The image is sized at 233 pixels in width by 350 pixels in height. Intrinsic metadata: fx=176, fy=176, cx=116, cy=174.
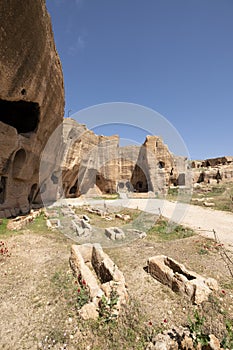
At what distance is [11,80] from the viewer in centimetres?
762

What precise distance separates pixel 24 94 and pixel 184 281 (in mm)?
10266

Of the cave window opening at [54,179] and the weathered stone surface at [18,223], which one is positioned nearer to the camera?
the weathered stone surface at [18,223]

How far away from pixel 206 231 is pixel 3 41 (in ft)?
42.2

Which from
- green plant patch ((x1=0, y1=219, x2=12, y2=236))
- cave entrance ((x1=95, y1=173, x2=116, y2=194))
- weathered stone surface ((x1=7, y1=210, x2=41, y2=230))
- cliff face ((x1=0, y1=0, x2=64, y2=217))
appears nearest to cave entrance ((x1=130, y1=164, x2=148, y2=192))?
cave entrance ((x1=95, y1=173, x2=116, y2=194))

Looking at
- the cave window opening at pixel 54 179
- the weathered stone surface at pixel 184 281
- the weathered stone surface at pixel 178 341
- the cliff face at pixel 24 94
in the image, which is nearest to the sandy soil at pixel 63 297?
the weathered stone surface at pixel 184 281

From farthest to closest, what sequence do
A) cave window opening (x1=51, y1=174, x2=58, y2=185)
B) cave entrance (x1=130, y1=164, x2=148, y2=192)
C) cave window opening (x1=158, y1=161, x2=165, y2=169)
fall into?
1. cave entrance (x1=130, y1=164, x2=148, y2=192)
2. cave window opening (x1=158, y1=161, x2=165, y2=169)
3. cave window opening (x1=51, y1=174, x2=58, y2=185)

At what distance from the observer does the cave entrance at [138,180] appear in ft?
120

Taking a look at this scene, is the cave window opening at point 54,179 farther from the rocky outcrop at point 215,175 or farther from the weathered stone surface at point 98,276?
the rocky outcrop at point 215,175

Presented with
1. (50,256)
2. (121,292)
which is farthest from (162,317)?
(50,256)

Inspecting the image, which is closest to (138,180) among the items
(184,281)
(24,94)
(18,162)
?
(18,162)

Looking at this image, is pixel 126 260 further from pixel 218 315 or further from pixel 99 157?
pixel 99 157

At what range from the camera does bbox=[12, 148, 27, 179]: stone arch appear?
11891mm

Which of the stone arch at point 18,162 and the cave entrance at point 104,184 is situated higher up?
the stone arch at point 18,162

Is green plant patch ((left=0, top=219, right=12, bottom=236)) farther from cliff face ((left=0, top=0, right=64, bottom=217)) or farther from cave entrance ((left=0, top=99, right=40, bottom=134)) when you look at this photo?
cave entrance ((left=0, top=99, right=40, bottom=134))
